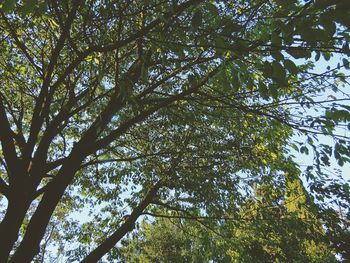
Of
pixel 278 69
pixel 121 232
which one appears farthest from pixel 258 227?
pixel 278 69

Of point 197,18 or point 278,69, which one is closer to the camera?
point 278,69

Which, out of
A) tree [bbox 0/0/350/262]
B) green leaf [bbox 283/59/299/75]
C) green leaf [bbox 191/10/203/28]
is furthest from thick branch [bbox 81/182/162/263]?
green leaf [bbox 283/59/299/75]

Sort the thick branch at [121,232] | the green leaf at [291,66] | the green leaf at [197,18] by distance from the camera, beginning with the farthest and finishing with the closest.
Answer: the thick branch at [121,232]
the green leaf at [197,18]
the green leaf at [291,66]

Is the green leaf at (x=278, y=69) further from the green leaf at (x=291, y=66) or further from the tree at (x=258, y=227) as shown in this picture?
the tree at (x=258, y=227)

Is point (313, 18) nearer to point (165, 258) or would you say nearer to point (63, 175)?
point (63, 175)


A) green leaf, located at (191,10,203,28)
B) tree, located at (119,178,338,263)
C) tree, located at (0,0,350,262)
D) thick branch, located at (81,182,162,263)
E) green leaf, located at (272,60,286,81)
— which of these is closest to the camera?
green leaf, located at (272,60,286,81)

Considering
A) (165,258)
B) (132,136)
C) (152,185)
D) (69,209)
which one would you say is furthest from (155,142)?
(165,258)

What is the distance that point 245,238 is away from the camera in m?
11.1

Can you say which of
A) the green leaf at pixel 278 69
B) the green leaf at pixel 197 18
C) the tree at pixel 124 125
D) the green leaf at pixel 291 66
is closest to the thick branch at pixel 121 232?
the tree at pixel 124 125

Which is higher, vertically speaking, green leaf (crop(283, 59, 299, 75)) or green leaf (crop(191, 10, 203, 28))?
green leaf (crop(191, 10, 203, 28))

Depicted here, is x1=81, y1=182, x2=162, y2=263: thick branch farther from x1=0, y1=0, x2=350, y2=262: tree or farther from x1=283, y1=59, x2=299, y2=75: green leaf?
x1=283, y1=59, x2=299, y2=75: green leaf

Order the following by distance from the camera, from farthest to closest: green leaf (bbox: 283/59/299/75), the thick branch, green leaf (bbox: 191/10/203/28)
Answer: the thick branch, green leaf (bbox: 191/10/203/28), green leaf (bbox: 283/59/299/75)

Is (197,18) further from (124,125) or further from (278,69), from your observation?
(124,125)

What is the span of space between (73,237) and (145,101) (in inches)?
293
